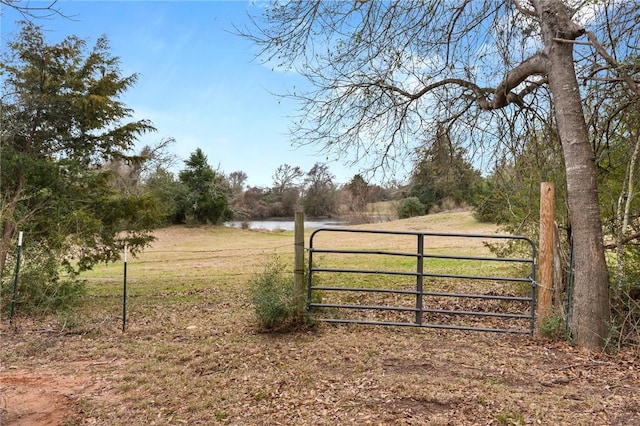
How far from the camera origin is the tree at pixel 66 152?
6.84 metres

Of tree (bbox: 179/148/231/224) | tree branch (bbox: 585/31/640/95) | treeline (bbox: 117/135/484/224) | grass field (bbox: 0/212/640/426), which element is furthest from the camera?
tree (bbox: 179/148/231/224)

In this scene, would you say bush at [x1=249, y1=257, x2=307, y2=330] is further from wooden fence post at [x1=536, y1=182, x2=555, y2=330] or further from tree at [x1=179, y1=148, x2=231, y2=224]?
tree at [x1=179, y1=148, x2=231, y2=224]

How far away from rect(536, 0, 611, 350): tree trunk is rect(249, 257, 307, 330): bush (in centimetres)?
307

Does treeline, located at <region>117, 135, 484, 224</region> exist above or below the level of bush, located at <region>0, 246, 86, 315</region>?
above

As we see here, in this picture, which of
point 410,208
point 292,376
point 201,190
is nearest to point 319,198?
point 410,208

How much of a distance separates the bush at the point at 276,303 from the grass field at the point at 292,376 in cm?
13

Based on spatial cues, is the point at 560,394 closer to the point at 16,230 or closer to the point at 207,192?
the point at 16,230

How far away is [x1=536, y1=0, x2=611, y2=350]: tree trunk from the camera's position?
14.0 ft

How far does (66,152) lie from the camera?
7.88 meters

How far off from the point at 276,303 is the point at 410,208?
2844 centimetres

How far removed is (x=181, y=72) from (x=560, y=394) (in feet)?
28.2

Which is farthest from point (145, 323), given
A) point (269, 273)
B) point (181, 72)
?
point (181, 72)

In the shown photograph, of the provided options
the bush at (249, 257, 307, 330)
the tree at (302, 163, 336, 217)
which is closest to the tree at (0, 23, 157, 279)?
the bush at (249, 257, 307, 330)

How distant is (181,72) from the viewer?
28.6 ft
